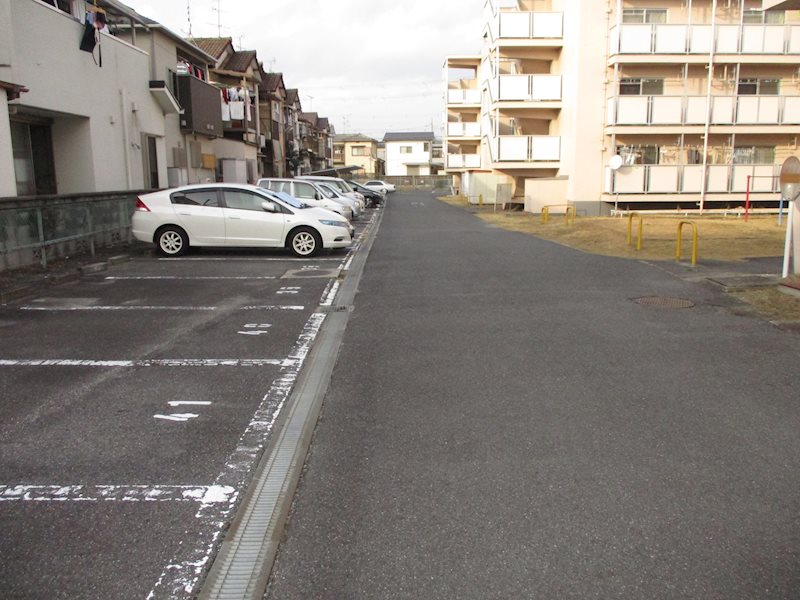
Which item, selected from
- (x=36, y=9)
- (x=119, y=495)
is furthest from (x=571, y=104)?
(x=119, y=495)

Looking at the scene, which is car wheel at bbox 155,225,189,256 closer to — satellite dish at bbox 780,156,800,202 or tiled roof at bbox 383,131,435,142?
satellite dish at bbox 780,156,800,202

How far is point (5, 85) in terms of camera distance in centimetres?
1185

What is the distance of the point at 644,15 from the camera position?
29.2 m

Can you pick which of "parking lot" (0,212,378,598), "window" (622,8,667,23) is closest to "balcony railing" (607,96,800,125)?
"window" (622,8,667,23)

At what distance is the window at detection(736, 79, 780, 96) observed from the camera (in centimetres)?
2941

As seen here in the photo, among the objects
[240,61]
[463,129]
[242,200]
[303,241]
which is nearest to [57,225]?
[242,200]

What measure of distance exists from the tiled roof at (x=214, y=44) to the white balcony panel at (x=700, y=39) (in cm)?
2382

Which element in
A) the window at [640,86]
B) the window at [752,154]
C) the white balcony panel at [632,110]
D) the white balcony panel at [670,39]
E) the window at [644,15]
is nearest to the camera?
the white balcony panel at [670,39]

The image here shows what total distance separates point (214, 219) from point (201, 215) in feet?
0.91

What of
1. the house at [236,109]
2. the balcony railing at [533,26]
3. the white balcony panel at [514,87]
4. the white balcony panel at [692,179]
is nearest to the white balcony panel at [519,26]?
the balcony railing at [533,26]

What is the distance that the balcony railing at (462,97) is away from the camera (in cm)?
5288

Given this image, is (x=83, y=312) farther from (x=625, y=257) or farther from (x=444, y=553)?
(x=625, y=257)

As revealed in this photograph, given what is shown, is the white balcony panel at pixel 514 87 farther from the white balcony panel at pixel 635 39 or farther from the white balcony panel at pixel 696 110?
the white balcony panel at pixel 696 110

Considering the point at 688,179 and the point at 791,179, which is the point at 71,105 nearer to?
the point at 791,179
